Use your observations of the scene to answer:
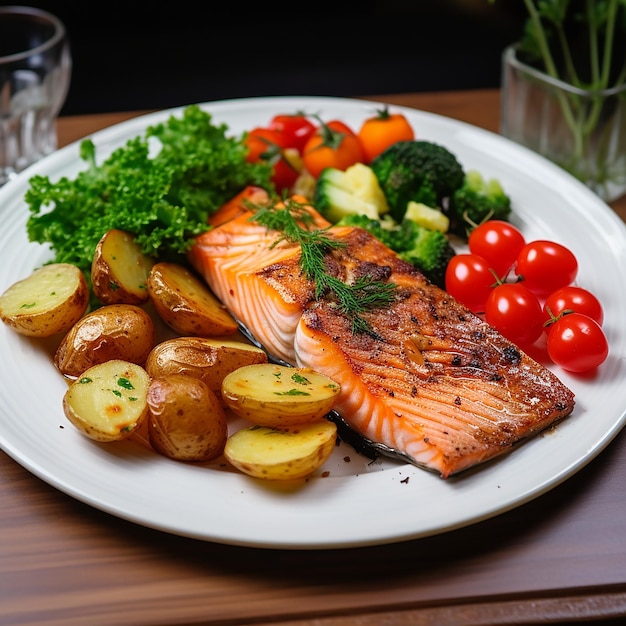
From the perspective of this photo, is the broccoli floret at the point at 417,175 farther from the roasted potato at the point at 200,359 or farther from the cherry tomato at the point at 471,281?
the roasted potato at the point at 200,359

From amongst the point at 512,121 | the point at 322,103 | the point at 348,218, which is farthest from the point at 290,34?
the point at 348,218

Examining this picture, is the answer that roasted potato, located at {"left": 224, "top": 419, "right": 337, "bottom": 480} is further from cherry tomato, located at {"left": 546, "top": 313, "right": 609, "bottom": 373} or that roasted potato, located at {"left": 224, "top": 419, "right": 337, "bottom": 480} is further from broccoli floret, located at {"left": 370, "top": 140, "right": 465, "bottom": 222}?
broccoli floret, located at {"left": 370, "top": 140, "right": 465, "bottom": 222}

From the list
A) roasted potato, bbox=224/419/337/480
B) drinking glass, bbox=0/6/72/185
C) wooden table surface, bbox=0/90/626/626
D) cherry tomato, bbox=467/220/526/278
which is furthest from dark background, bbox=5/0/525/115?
wooden table surface, bbox=0/90/626/626

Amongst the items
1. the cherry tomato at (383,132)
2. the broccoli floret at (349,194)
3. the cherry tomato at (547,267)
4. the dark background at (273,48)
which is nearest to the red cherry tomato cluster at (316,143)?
the cherry tomato at (383,132)

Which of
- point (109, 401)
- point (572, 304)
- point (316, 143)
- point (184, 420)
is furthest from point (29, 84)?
point (572, 304)

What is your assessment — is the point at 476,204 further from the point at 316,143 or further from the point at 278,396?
the point at 278,396
